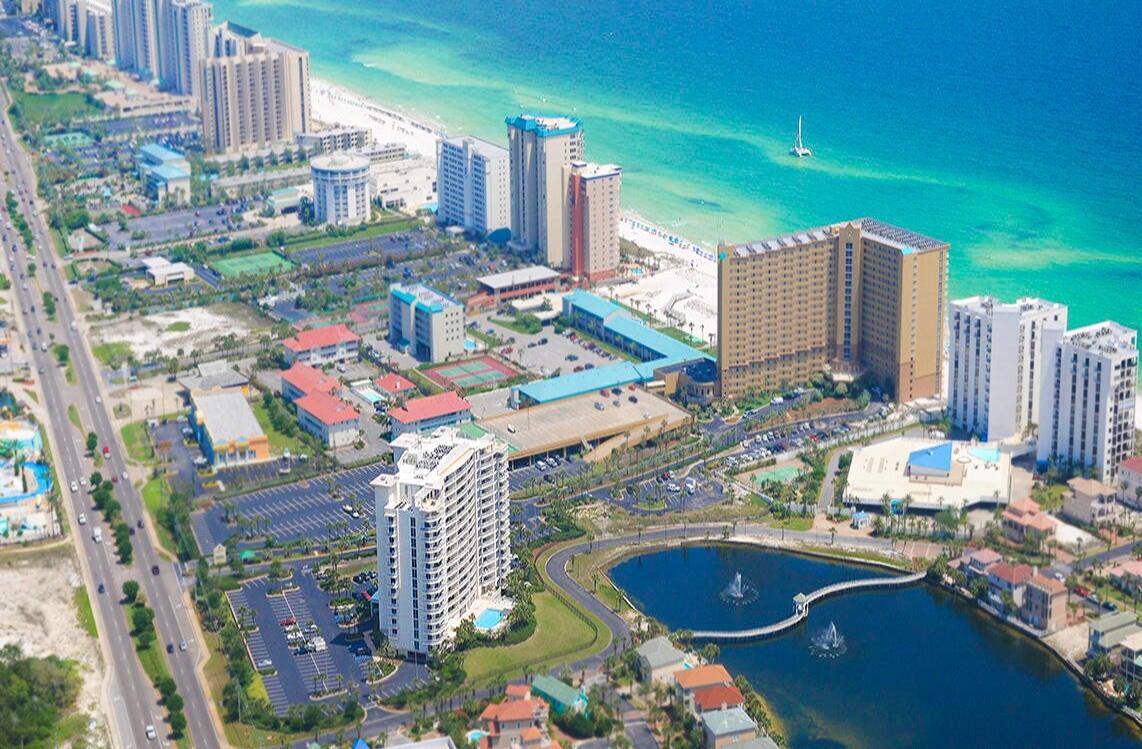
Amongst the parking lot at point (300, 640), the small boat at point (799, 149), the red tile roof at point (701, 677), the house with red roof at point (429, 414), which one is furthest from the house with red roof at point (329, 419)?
the small boat at point (799, 149)

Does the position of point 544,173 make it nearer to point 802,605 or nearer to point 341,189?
point 341,189

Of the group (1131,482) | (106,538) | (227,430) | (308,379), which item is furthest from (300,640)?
(1131,482)

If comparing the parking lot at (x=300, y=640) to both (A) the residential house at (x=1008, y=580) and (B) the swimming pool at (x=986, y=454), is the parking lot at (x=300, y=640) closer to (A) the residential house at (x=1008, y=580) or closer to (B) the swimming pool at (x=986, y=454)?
(A) the residential house at (x=1008, y=580)

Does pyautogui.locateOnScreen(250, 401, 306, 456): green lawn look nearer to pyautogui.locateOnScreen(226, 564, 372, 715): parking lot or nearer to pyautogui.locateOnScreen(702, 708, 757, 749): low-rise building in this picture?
pyautogui.locateOnScreen(226, 564, 372, 715): parking lot

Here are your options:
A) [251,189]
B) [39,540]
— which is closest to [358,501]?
[39,540]

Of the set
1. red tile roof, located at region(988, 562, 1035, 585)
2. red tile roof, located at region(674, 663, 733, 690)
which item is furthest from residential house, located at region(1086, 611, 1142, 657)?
red tile roof, located at region(674, 663, 733, 690)

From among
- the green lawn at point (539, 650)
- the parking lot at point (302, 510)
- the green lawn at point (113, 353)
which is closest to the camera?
the green lawn at point (539, 650)

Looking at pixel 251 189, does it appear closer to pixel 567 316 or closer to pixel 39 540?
pixel 567 316
